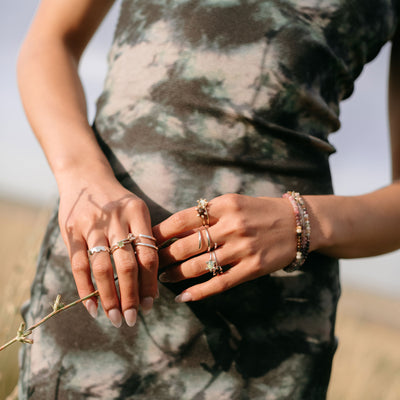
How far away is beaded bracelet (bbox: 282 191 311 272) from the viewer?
0.72 metres

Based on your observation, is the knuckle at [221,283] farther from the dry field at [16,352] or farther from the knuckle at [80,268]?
the dry field at [16,352]

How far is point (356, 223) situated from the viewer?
82cm

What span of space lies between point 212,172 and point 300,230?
0.23 meters

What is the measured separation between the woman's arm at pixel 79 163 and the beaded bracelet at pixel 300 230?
0.31m

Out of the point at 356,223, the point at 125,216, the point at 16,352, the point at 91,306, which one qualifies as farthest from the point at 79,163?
the point at 16,352

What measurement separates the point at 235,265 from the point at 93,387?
39 centimetres

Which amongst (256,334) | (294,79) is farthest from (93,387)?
(294,79)

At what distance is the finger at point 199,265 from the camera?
0.64 metres

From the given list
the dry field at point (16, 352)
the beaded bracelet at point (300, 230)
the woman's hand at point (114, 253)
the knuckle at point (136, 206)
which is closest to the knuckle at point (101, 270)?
the woman's hand at point (114, 253)

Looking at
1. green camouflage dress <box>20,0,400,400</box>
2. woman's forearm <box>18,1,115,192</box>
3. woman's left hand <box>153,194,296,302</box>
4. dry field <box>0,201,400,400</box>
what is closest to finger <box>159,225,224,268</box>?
woman's left hand <box>153,194,296,302</box>

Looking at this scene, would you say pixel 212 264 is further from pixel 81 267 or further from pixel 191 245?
pixel 81 267

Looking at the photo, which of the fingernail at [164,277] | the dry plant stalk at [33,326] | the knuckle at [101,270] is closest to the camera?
the dry plant stalk at [33,326]

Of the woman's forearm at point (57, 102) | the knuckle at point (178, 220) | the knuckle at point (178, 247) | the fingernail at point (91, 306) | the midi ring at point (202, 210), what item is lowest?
the fingernail at point (91, 306)

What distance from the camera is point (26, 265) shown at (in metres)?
1.57
